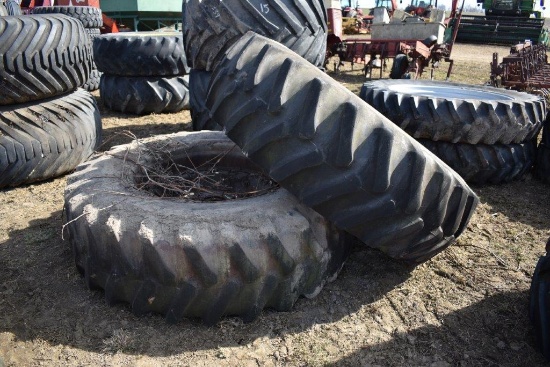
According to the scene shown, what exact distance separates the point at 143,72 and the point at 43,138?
193 centimetres

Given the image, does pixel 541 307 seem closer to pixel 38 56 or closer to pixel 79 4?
pixel 38 56

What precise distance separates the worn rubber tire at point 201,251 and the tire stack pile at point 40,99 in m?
1.22

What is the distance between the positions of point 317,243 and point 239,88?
2.18 feet

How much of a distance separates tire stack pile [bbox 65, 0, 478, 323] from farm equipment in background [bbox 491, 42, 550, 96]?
16.4 feet

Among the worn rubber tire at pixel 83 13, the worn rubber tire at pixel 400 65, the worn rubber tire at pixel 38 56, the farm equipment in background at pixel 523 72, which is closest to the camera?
the worn rubber tire at pixel 38 56

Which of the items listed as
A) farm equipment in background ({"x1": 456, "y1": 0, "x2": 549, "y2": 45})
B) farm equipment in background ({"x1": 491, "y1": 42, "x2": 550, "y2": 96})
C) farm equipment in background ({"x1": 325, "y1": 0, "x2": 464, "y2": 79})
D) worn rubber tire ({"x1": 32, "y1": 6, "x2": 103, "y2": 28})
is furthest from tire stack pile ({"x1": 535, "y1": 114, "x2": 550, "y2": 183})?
farm equipment in background ({"x1": 456, "y1": 0, "x2": 549, "y2": 45})

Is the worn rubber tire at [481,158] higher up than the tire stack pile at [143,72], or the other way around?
the tire stack pile at [143,72]

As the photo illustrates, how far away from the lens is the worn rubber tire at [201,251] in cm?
154

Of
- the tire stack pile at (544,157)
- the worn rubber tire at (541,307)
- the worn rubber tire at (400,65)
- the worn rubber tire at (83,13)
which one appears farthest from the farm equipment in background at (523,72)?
the worn rubber tire at (83,13)

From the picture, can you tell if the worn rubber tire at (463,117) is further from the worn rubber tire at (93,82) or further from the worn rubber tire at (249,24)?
the worn rubber tire at (93,82)

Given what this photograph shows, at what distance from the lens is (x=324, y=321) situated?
1.68m

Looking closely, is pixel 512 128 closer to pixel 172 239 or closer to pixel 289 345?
pixel 289 345

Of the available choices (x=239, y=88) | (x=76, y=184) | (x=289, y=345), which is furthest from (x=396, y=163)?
(x=76, y=184)

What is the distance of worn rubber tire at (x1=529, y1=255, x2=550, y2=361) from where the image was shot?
1484mm
